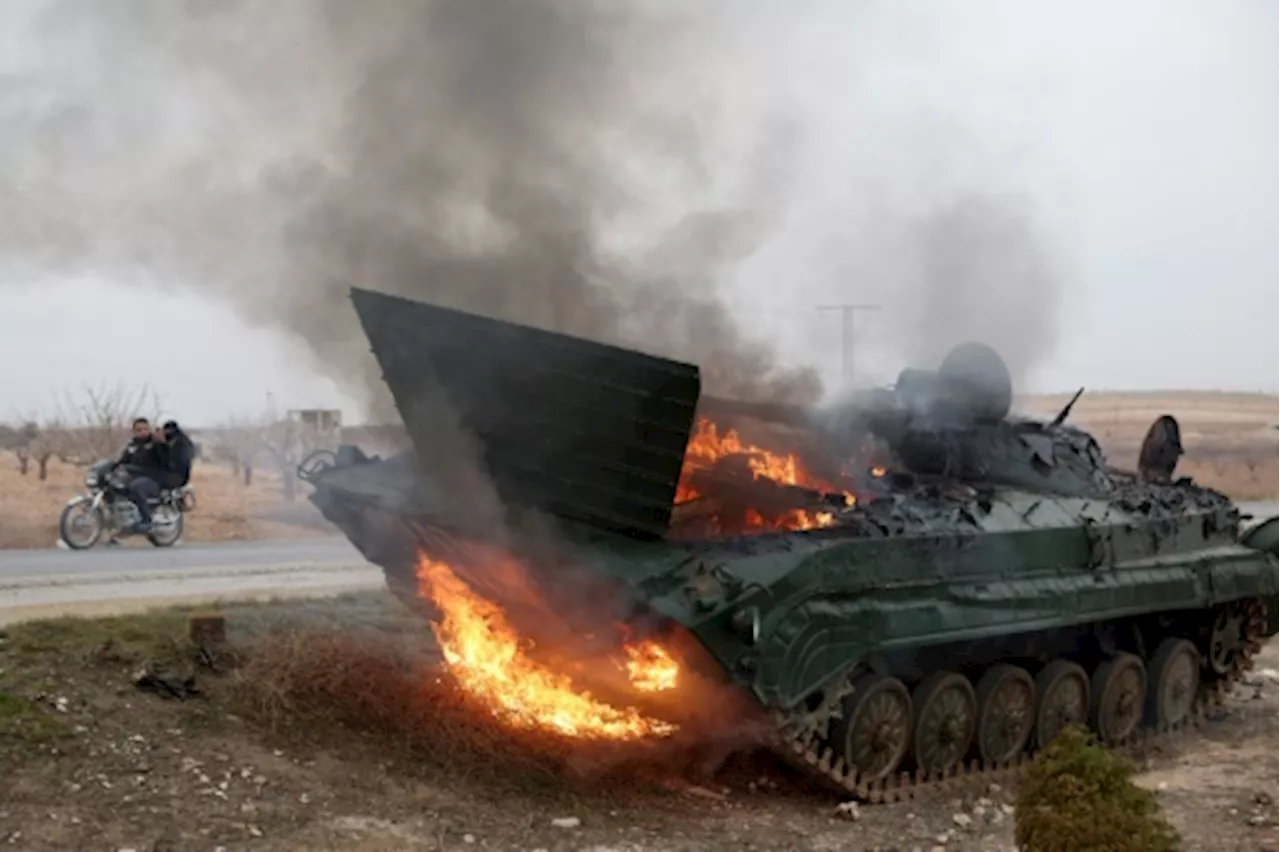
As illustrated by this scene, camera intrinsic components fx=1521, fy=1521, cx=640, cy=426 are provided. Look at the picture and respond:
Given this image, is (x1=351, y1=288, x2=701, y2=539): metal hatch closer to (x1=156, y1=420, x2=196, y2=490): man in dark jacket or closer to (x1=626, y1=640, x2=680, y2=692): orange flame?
(x1=626, y1=640, x2=680, y2=692): orange flame

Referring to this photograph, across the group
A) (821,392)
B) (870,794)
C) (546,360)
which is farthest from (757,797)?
(821,392)

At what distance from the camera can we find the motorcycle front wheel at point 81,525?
1812cm

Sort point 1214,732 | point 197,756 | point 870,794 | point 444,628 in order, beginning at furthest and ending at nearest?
point 1214,732 → point 444,628 → point 870,794 → point 197,756

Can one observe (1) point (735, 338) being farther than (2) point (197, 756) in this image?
Yes

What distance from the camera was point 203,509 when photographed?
29.1m

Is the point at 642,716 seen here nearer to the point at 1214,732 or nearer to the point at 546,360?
the point at 546,360

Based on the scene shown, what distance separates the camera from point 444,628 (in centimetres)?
1029

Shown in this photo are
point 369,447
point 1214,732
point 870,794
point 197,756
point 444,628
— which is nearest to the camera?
point 197,756

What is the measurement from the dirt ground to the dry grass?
4.86 meters

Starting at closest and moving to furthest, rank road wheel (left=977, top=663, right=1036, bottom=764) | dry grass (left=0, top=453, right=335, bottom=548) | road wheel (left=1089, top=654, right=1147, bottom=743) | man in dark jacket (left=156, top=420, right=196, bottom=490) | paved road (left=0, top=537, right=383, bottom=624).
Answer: road wheel (left=977, top=663, right=1036, bottom=764) < road wheel (left=1089, top=654, right=1147, bottom=743) < paved road (left=0, top=537, right=383, bottom=624) < man in dark jacket (left=156, top=420, right=196, bottom=490) < dry grass (left=0, top=453, right=335, bottom=548)

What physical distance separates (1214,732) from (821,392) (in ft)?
14.7

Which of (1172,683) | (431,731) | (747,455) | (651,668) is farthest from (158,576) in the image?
(1172,683)

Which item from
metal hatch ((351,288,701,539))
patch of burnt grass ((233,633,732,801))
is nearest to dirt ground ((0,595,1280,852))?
patch of burnt grass ((233,633,732,801))

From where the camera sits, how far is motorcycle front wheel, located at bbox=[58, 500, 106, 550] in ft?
59.5
